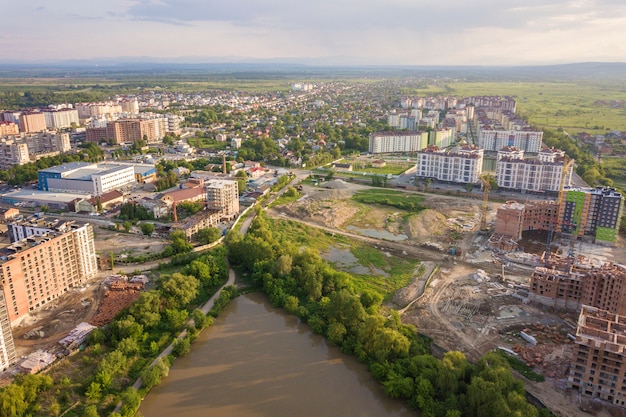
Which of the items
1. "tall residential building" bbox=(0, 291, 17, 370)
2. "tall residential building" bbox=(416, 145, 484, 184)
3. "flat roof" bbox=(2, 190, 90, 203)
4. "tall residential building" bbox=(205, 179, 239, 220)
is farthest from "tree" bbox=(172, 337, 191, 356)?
"tall residential building" bbox=(416, 145, 484, 184)

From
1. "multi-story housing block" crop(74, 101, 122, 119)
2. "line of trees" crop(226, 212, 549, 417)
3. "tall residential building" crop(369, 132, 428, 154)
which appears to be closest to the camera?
"line of trees" crop(226, 212, 549, 417)

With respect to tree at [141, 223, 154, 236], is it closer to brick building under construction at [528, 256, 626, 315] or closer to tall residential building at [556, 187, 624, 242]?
brick building under construction at [528, 256, 626, 315]

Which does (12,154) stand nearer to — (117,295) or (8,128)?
(8,128)

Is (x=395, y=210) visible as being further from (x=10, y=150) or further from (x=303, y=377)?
(x=10, y=150)

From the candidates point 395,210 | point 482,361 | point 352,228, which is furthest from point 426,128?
point 482,361

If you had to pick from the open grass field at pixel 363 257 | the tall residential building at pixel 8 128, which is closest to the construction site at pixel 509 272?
the open grass field at pixel 363 257

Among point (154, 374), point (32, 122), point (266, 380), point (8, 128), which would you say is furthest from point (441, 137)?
point (32, 122)
